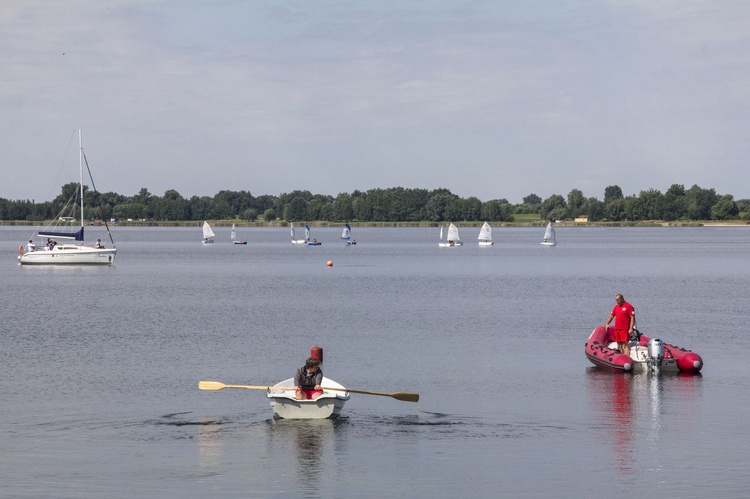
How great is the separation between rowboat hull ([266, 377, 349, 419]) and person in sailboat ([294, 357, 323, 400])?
0.47 feet

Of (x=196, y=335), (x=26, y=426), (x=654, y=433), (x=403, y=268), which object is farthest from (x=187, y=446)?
(x=403, y=268)

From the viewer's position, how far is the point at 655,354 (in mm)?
36312

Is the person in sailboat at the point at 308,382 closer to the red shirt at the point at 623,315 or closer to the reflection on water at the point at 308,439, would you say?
the reflection on water at the point at 308,439

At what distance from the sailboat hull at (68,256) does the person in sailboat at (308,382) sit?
Result: 92.7 metres

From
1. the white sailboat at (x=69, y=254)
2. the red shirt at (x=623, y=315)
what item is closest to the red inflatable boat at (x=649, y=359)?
the red shirt at (x=623, y=315)

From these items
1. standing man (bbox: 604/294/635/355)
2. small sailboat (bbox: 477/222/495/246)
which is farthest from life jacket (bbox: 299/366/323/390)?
small sailboat (bbox: 477/222/495/246)

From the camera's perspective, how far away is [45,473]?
76.8 ft

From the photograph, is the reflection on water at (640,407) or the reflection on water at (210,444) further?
the reflection on water at (640,407)

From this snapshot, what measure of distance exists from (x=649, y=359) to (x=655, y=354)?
47 cm

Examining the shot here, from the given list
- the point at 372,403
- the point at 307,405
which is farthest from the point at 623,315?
the point at 307,405

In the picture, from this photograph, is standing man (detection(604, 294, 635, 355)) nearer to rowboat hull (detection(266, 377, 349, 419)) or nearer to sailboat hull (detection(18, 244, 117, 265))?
rowboat hull (detection(266, 377, 349, 419))

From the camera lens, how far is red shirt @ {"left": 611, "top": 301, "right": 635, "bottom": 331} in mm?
37094

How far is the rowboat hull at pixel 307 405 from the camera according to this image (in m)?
28.5

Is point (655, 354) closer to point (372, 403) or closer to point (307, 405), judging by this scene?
point (372, 403)
